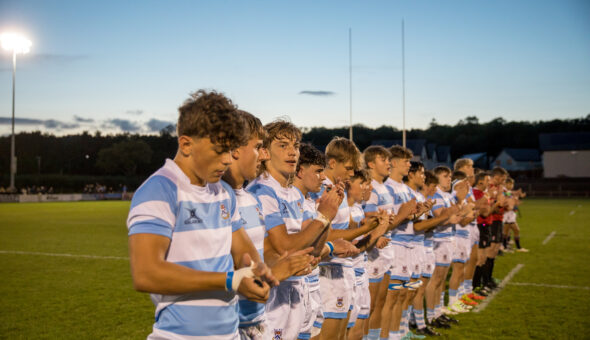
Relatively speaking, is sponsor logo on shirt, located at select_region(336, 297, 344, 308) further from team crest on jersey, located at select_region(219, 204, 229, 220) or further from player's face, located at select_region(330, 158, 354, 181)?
team crest on jersey, located at select_region(219, 204, 229, 220)

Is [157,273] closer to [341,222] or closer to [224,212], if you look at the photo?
[224,212]

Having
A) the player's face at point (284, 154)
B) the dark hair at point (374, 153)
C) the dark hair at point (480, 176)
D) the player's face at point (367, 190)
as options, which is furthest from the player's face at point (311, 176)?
the dark hair at point (480, 176)

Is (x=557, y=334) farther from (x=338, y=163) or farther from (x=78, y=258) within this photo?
(x=78, y=258)

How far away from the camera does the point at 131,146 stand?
97625 mm

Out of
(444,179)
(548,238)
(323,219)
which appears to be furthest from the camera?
(548,238)

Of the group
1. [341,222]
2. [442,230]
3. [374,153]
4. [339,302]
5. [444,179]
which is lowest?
[339,302]

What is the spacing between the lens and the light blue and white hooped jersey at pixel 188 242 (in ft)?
7.00

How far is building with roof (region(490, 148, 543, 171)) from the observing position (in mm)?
106688

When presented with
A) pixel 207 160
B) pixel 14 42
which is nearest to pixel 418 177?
pixel 207 160

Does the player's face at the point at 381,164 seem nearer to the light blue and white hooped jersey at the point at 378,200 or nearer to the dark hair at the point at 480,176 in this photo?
the light blue and white hooped jersey at the point at 378,200

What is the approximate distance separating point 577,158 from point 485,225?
78712mm

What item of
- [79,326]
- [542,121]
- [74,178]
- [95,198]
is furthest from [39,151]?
[542,121]

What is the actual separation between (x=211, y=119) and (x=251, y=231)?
3.60ft

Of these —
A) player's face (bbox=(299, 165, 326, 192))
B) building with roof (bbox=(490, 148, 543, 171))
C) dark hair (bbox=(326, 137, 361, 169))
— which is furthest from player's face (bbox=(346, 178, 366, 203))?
building with roof (bbox=(490, 148, 543, 171))
